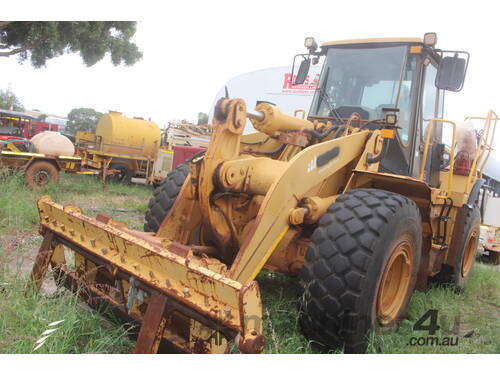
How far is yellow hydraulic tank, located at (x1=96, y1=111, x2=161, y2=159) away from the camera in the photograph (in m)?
13.4

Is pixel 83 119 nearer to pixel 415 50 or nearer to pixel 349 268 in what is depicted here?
pixel 415 50

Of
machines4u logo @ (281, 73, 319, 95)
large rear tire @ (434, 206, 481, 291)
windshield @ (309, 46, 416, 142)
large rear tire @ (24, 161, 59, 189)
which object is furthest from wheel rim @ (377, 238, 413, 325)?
machines4u logo @ (281, 73, 319, 95)

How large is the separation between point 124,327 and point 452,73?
3493mm

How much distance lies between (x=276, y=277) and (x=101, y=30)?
790 cm

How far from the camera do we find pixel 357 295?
2615 millimetres

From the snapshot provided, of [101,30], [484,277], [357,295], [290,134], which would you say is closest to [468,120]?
[484,277]

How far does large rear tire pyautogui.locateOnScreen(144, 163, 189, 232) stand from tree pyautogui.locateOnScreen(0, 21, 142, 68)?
567 cm

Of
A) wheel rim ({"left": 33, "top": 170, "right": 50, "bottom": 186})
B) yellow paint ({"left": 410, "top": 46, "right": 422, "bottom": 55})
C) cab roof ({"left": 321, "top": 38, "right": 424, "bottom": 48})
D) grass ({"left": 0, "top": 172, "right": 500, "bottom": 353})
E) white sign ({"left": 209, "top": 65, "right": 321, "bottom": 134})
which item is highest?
white sign ({"left": 209, "top": 65, "right": 321, "bottom": 134})

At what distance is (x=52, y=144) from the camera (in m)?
9.95

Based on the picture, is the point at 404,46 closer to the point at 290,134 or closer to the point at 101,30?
the point at 290,134

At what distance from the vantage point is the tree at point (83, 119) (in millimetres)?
34719

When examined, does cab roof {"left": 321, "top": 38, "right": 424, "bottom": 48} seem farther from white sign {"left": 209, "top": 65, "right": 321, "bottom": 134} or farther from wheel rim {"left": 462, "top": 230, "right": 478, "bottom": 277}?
white sign {"left": 209, "top": 65, "right": 321, "bottom": 134}

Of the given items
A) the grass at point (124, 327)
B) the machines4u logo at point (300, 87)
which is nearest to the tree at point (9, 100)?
the machines4u logo at point (300, 87)

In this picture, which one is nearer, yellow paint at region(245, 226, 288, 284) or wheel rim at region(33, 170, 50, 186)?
yellow paint at region(245, 226, 288, 284)
